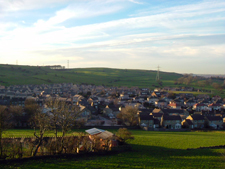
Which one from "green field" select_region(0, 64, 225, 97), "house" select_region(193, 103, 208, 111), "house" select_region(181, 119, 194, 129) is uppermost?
"green field" select_region(0, 64, 225, 97)

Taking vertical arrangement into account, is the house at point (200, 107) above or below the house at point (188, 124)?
above

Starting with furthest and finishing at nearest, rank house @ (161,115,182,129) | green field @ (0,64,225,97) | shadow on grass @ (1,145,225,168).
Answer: green field @ (0,64,225,97), house @ (161,115,182,129), shadow on grass @ (1,145,225,168)

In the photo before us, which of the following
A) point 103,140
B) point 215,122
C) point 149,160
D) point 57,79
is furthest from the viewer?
point 57,79

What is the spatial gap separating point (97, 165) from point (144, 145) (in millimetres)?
8208

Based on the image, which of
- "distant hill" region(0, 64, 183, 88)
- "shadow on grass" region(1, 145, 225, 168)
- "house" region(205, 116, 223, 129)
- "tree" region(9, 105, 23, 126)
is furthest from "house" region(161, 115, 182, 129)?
"distant hill" region(0, 64, 183, 88)

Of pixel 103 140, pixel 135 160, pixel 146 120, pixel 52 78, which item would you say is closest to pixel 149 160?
pixel 135 160

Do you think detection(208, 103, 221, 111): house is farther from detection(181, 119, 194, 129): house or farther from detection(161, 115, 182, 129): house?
detection(161, 115, 182, 129): house

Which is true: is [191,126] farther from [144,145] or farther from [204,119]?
[144,145]

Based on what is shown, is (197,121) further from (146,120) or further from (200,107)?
(200,107)

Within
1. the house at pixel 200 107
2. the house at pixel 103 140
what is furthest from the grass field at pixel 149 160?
the house at pixel 200 107

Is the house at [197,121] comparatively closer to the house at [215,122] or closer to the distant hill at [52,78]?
the house at [215,122]

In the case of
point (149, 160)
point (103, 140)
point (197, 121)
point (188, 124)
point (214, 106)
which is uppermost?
point (103, 140)

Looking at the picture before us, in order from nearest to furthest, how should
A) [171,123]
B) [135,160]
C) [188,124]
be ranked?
[135,160] < [188,124] < [171,123]

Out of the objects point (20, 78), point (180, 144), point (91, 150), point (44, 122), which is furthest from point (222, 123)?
point (20, 78)
